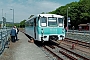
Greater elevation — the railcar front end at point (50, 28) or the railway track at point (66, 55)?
the railcar front end at point (50, 28)

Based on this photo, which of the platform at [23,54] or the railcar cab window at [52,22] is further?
the railcar cab window at [52,22]

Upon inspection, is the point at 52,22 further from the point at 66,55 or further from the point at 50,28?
the point at 66,55

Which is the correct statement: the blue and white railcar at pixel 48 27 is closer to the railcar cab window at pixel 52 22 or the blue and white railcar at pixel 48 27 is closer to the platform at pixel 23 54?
the railcar cab window at pixel 52 22

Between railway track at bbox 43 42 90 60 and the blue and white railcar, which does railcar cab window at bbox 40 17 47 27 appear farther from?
railway track at bbox 43 42 90 60

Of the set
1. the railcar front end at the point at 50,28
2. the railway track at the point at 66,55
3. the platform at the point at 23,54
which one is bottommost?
the railway track at the point at 66,55

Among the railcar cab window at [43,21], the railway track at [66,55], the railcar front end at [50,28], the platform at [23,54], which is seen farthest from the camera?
the railcar cab window at [43,21]

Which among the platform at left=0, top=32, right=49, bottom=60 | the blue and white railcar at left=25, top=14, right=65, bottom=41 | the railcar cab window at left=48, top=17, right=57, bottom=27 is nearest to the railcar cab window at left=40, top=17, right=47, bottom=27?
the blue and white railcar at left=25, top=14, right=65, bottom=41

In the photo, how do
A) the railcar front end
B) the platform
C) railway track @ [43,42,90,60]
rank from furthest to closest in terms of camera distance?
the railcar front end, railway track @ [43,42,90,60], the platform

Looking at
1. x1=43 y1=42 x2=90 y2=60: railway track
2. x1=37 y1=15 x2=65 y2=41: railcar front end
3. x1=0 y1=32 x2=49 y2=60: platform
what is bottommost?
x1=43 y1=42 x2=90 y2=60: railway track

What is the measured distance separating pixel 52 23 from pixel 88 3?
229 ft

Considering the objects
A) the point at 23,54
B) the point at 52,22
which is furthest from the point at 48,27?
the point at 23,54

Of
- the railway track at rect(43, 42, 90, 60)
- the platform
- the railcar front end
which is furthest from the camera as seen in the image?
the railcar front end

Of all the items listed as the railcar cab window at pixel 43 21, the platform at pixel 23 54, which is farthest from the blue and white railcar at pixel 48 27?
the platform at pixel 23 54

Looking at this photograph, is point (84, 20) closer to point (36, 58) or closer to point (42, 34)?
point (42, 34)
